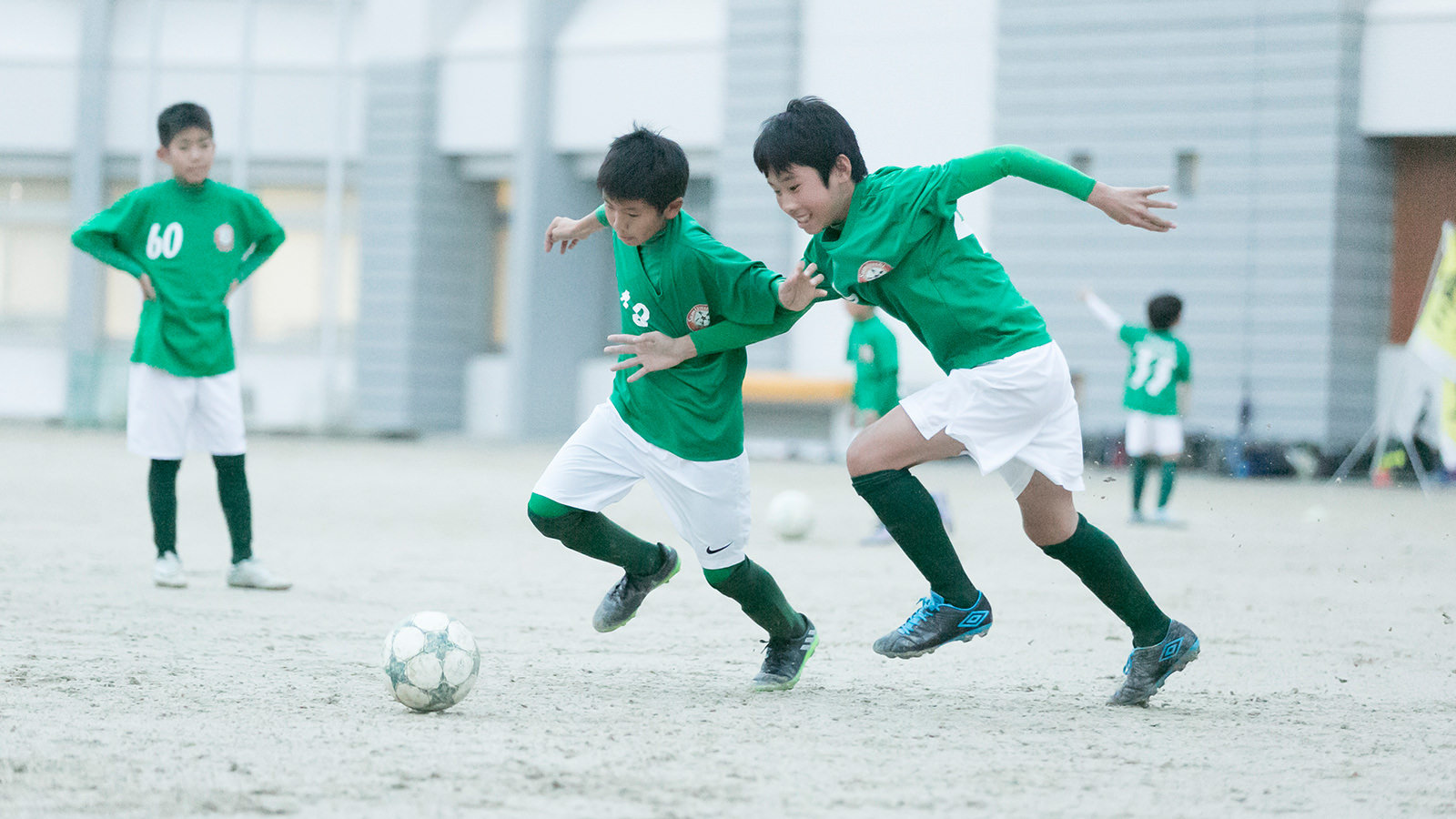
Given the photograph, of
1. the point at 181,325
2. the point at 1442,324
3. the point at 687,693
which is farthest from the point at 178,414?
the point at 1442,324

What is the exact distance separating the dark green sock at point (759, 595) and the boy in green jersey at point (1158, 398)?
7.36m

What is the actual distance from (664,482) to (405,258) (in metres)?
19.8

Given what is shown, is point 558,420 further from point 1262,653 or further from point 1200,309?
point 1262,653

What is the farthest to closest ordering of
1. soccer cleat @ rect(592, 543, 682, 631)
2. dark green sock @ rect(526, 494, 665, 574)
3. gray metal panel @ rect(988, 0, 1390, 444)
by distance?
1. gray metal panel @ rect(988, 0, 1390, 444)
2. soccer cleat @ rect(592, 543, 682, 631)
3. dark green sock @ rect(526, 494, 665, 574)

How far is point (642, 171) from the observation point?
4.20 meters

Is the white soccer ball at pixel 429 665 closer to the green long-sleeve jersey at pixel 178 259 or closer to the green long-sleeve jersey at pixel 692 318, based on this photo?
the green long-sleeve jersey at pixel 692 318

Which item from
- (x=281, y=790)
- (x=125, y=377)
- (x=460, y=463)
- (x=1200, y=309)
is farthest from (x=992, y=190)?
(x=281, y=790)

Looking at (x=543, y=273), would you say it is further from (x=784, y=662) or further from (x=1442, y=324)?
(x=784, y=662)

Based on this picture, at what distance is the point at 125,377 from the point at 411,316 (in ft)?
13.5

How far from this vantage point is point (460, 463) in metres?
17.0

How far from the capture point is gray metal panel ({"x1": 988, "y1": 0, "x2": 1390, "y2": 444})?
1736 cm

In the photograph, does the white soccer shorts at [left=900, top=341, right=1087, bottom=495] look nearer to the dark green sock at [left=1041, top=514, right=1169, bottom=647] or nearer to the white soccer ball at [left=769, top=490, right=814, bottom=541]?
the dark green sock at [left=1041, top=514, right=1169, bottom=647]

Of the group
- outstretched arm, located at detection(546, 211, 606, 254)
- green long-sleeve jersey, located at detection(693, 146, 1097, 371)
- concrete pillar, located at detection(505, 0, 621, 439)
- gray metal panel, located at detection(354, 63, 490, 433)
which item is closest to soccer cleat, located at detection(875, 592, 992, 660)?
green long-sleeve jersey, located at detection(693, 146, 1097, 371)

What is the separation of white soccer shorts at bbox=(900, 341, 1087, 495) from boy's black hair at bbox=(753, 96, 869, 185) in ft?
2.14
